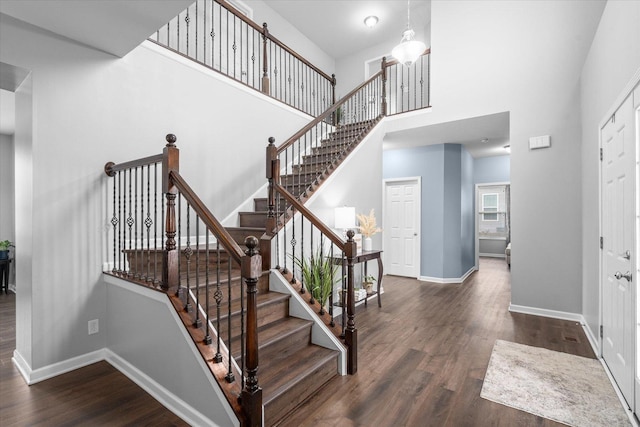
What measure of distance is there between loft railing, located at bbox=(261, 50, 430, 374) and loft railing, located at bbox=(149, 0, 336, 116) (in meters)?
0.75

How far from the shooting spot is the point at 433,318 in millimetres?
4047

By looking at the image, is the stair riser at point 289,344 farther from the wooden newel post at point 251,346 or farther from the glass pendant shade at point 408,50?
the glass pendant shade at point 408,50

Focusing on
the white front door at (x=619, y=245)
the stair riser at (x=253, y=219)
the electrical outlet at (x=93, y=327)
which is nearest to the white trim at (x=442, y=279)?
the white front door at (x=619, y=245)

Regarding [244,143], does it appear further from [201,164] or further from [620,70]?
[620,70]

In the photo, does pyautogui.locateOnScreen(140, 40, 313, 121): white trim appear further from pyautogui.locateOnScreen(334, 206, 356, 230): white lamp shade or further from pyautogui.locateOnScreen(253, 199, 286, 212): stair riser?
pyautogui.locateOnScreen(334, 206, 356, 230): white lamp shade

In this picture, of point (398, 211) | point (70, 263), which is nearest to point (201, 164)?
point (70, 263)

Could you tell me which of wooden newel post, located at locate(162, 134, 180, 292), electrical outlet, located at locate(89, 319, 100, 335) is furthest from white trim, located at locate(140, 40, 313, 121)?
electrical outlet, located at locate(89, 319, 100, 335)

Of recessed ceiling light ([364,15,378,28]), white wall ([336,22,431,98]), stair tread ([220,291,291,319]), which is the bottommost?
stair tread ([220,291,291,319])

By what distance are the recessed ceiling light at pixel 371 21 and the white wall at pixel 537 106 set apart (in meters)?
2.08

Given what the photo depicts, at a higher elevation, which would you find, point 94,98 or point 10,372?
point 94,98

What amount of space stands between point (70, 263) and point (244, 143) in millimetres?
2444

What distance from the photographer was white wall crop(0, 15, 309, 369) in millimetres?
2545

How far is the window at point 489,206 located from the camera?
404 inches

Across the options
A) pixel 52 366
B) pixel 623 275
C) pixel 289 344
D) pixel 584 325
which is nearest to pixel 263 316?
pixel 289 344
